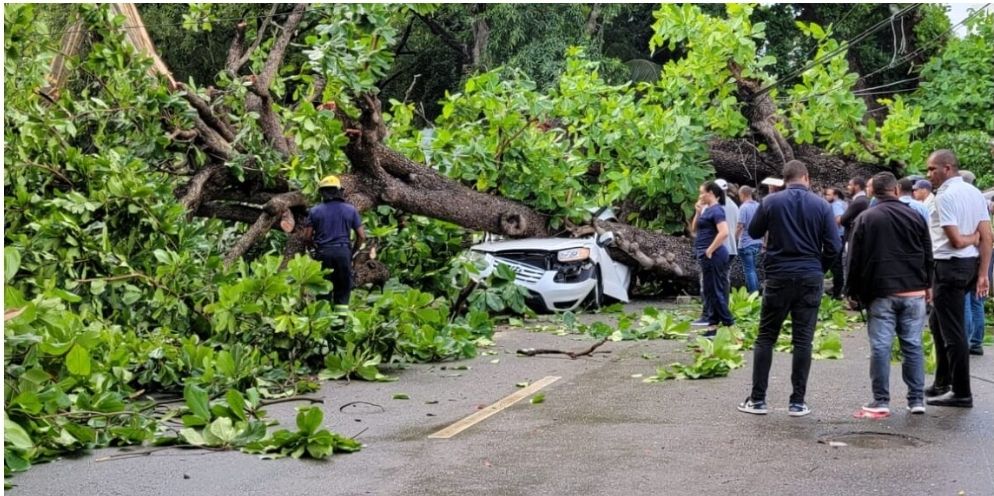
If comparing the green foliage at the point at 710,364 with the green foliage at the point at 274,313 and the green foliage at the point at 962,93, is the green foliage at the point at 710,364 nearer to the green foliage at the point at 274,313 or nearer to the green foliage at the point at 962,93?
the green foliage at the point at 274,313

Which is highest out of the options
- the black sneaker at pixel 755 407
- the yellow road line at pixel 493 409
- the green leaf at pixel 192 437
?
the black sneaker at pixel 755 407

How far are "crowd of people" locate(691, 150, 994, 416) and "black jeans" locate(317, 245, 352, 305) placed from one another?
197 inches

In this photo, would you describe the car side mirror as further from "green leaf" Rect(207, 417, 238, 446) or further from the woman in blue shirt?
"green leaf" Rect(207, 417, 238, 446)

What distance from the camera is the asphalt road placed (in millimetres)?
6160

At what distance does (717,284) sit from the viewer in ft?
43.5

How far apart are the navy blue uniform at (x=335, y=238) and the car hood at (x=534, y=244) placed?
4.21 m

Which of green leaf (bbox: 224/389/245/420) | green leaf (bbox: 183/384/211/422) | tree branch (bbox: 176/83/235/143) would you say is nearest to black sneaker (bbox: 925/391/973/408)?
green leaf (bbox: 224/389/245/420)

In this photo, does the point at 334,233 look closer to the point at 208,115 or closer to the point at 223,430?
the point at 208,115

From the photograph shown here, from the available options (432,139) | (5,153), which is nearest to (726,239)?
(432,139)

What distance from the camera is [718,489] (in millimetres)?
6039

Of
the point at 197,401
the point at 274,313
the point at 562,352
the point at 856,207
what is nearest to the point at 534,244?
the point at 856,207

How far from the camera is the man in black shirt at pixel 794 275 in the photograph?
26.6 ft

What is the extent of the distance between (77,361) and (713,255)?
25.2ft

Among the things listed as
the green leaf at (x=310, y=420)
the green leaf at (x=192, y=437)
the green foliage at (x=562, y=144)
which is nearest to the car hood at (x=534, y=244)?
the green foliage at (x=562, y=144)
